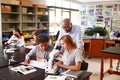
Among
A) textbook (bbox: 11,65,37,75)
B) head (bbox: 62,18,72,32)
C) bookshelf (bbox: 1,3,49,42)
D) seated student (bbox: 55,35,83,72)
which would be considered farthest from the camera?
bookshelf (bbox: 1,3,49,42)

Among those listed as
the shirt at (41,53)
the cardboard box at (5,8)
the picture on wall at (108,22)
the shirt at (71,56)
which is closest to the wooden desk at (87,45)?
the picture on wall at (108,22)

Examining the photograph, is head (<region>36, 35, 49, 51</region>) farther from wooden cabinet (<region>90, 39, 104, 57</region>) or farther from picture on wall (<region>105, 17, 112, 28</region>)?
picture on wall (<region>105, 17, 112, 28</region>)

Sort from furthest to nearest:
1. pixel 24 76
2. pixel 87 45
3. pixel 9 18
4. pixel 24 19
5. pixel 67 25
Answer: pixel 87 45 < pixel 24 19 < pixel 9 18 < pixel 67 25 < pixel 24 76

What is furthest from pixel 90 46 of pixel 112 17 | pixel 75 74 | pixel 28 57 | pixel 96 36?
pixel 75 74

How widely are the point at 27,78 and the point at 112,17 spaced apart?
23.0 feet

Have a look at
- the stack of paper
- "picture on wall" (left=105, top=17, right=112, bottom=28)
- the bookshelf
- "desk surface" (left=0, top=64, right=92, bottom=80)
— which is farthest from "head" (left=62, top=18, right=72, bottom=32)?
"picture on wall" (left=105, top=17, right=112, bottom=28)

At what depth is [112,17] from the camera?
8141 millimetres

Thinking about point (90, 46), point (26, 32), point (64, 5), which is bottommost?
point (90, 46)

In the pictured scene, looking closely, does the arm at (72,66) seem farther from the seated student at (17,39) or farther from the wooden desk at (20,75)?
the seated student at (17,39)

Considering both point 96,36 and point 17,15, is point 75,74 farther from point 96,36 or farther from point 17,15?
point 96,36

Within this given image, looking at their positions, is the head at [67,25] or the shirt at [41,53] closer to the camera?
the shirt at [41,53]

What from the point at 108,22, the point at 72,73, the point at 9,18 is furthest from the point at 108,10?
the point at 72,73

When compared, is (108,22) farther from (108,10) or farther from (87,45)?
(87,45)

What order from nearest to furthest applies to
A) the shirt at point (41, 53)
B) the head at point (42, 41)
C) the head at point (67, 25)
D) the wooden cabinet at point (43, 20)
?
1. the head at point (42, 41)
2. the shirt at point (41, 53)
3. the head at point (67, 25)
4. the wooden cabinet at point (43, 20)
